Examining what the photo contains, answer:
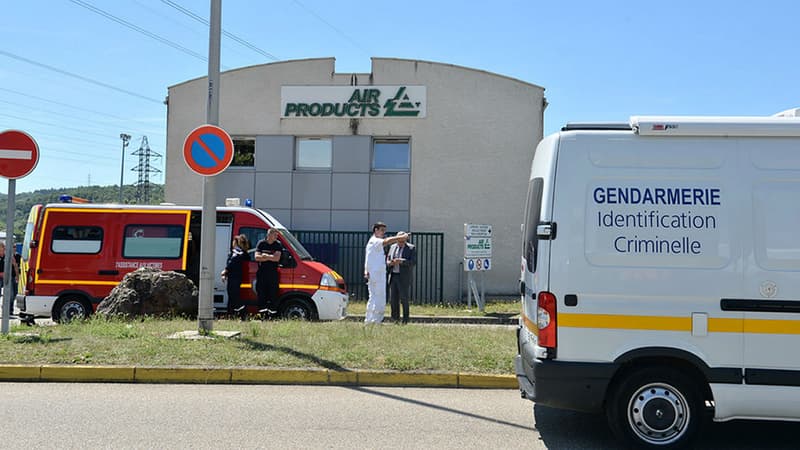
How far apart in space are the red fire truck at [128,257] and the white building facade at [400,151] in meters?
7.07

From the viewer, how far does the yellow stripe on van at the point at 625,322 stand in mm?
5102

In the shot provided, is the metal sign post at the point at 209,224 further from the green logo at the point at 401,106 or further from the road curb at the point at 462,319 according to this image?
the green logo at the point at 401,106

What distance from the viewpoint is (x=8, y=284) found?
9.55 meters

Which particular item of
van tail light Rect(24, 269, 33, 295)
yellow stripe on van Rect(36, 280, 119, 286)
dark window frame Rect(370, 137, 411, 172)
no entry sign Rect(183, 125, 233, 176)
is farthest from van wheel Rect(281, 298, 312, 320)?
dark window frame Rect(370, 137, 411, 172)

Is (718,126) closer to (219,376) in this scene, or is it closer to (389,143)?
(219,376)

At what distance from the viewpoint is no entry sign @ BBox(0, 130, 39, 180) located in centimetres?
905

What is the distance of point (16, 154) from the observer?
911 centimetres

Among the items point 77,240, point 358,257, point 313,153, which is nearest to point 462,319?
point 358,257

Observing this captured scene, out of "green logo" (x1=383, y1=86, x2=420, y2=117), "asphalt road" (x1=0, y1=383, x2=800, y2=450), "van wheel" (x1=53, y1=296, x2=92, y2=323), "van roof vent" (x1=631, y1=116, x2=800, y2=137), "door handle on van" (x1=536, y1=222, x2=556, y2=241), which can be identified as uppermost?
"green logo" (x1=383, y1=86, x2=420, y2=117)

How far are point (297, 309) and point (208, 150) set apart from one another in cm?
411

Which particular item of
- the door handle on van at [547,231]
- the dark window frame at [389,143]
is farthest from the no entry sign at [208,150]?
the dark window frame at [389,143]

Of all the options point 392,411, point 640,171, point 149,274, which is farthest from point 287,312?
point 640,171

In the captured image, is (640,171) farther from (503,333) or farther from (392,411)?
(503,333)

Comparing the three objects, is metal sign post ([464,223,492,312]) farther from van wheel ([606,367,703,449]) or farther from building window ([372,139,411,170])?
van wheel ([606,367,703,449])
